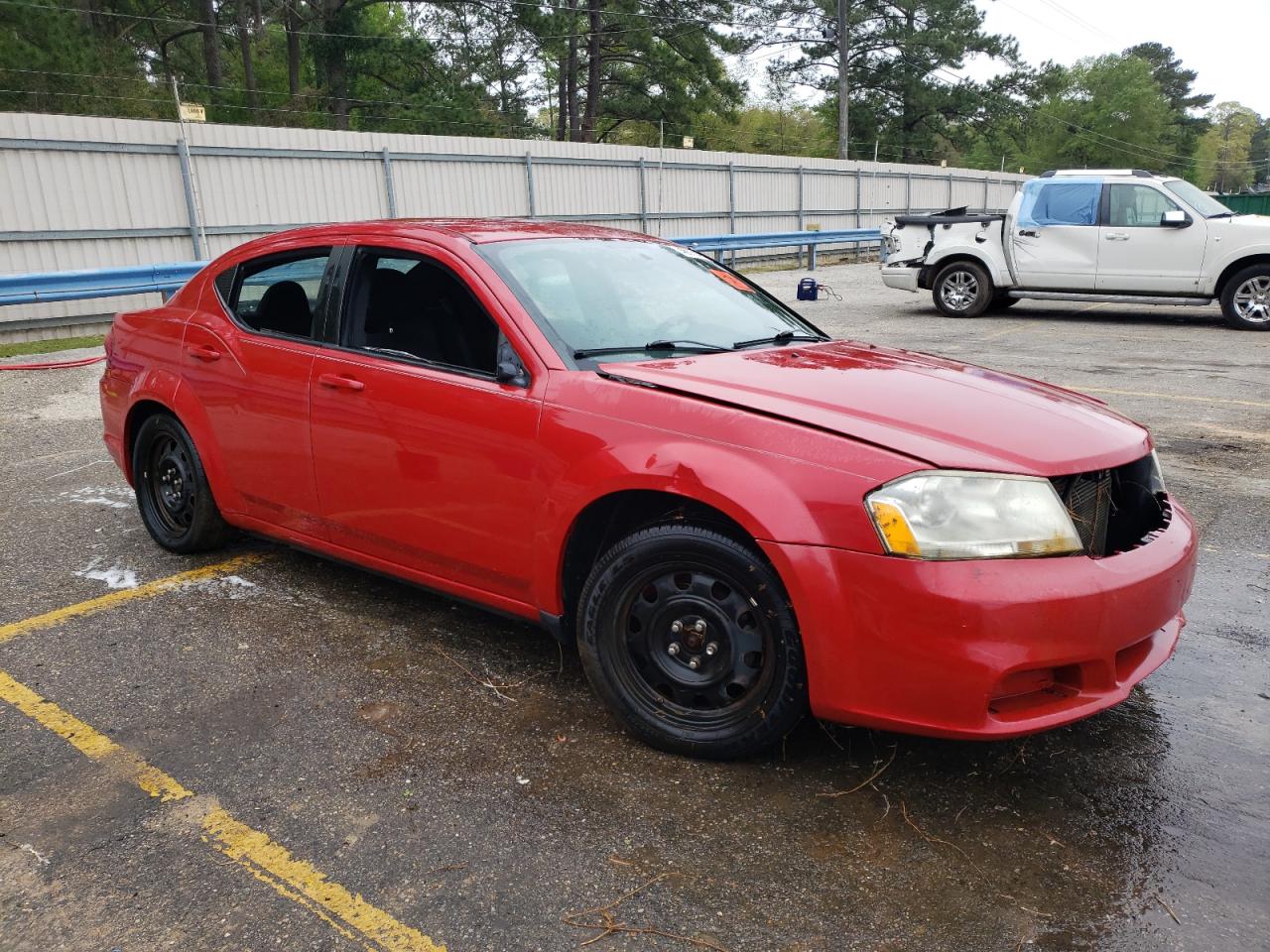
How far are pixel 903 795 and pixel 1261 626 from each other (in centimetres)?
196

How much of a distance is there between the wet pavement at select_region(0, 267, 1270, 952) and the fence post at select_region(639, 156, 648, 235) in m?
19.3

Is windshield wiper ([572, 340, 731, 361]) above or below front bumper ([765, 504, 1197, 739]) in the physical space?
above

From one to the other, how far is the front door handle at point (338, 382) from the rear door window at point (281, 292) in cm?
26

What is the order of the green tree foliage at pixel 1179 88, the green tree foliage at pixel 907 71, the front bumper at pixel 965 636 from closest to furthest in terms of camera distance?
1. the front bumper at pixel 965 636
2. the green tree foliage at pixel 907 71
3. the green tree foliage at pixel 1179 88

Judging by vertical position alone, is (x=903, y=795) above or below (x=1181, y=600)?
below

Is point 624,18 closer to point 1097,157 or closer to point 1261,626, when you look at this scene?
point 1261,626

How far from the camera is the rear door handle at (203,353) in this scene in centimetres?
420

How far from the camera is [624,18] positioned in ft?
127

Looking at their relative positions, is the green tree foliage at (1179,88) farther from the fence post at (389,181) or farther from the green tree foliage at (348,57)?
the fence post at (389,181)

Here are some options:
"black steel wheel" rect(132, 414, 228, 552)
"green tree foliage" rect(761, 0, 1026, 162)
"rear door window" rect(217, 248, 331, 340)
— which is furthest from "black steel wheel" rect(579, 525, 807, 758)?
"green tree foliage" rect(761, 0, 1026, 162)

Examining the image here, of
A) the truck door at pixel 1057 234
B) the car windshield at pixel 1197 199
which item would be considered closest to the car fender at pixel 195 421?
the truck door at pixel 1057 234

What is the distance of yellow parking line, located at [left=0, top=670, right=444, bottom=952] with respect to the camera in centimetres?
224

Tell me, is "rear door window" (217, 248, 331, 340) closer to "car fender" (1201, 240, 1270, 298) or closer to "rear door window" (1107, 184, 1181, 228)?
"rear door window" (1107, 184, 1181, 228)

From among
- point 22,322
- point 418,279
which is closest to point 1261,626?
point 418,279
